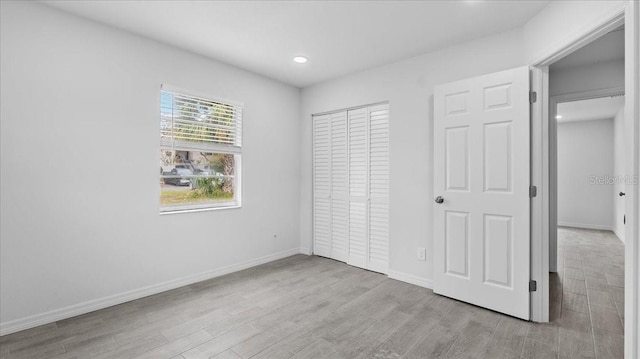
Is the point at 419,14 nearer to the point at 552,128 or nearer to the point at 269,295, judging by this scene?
the point at 552,128

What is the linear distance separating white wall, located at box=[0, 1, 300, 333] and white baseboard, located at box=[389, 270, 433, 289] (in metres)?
2.03

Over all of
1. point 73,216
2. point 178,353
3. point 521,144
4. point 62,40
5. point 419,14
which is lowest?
point 178,353

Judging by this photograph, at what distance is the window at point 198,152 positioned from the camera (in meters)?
3.15

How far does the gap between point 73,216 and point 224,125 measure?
1753mm

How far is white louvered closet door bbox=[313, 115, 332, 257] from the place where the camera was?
14.1ft

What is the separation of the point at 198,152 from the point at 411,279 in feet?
9.33

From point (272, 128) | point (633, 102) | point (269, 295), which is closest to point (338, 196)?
point (272, 128)

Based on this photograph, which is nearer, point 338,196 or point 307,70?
point 307,70

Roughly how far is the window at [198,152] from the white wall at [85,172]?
14cm

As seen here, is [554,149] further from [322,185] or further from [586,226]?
[586,226]

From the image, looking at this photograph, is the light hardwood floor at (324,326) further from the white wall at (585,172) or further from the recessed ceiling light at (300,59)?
the white wall at (585,172)

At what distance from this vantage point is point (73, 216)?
2.50 m

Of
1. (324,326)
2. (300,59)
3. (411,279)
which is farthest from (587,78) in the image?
(324,326)

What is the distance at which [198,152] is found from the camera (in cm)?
345
